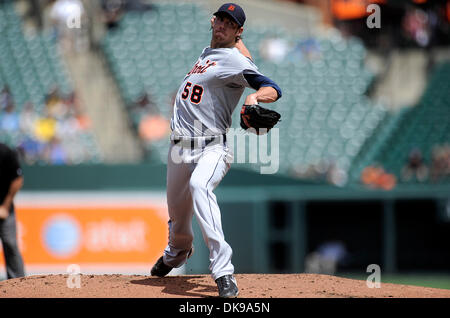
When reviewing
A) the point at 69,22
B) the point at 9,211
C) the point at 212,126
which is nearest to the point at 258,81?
the point at 212,126

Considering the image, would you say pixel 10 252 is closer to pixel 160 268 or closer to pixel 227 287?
pixel 160 268

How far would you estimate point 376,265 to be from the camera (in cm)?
1049

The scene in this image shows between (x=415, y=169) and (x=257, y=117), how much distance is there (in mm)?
8406

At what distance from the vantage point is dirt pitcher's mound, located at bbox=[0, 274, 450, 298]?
172 inches

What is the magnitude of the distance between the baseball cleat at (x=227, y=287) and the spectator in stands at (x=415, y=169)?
8.20m

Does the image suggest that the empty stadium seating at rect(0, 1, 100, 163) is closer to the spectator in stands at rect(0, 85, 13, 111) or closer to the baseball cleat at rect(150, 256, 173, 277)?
the spectator in stands at rect(0, 85, 13, 111)

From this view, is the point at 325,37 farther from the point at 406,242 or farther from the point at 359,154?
the point at 406,242

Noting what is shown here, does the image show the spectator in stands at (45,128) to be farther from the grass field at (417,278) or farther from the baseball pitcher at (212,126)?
the baseball pitcher at (212,126)

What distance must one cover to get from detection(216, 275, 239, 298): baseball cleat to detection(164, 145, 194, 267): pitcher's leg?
619mm

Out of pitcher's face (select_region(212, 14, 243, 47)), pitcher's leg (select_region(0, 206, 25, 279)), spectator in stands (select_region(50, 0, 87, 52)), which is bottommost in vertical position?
Result: pitcher's leg (select_region(0, 206, 25, 279))

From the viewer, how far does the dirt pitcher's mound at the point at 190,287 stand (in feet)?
14.3

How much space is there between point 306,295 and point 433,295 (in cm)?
78

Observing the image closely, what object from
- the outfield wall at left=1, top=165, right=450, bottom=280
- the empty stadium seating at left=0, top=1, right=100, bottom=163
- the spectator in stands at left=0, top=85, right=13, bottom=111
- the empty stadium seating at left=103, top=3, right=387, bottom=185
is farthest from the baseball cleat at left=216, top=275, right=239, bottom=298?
the spectator in stands at left=0, top=85, right=13, bottom=111

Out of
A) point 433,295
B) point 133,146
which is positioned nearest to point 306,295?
point 433,295
